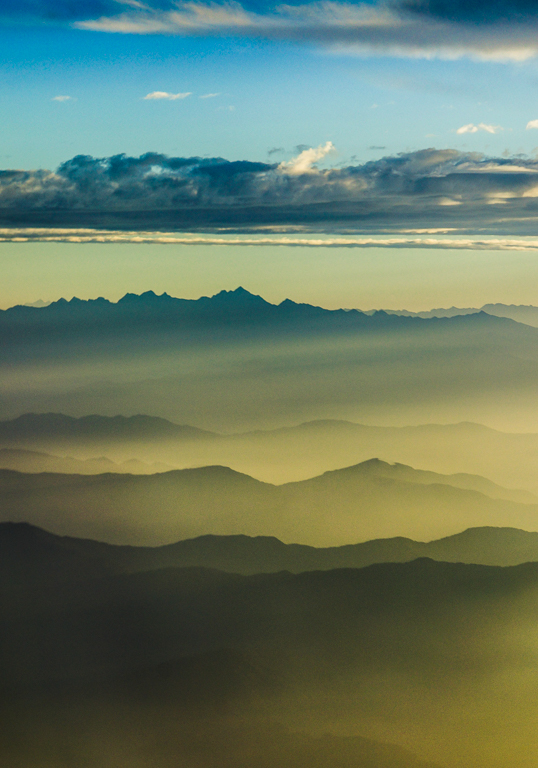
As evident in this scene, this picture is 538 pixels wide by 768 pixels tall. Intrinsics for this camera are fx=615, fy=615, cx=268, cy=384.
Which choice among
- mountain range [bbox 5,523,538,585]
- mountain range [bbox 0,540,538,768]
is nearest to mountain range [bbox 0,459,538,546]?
mountain range [bbox 5,523,538,585]

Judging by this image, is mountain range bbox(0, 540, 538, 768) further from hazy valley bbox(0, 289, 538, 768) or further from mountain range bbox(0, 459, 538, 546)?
mountain range bbox(0, 459, 538, 546)

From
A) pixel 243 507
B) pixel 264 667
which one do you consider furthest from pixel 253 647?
pixel 243 507

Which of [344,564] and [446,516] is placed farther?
[446,516]

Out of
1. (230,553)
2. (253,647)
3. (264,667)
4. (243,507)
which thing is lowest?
(264,667)

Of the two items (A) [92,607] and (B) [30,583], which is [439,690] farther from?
(B) [30,583]

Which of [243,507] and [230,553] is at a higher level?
[230,553]

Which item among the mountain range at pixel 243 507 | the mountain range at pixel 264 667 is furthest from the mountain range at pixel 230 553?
the mountain range at pixel 243 507

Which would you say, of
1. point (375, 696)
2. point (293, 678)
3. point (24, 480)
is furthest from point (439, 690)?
point (24, 480)

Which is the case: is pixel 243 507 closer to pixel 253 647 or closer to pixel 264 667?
pixel 253 647
